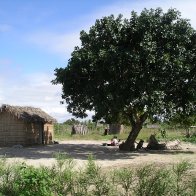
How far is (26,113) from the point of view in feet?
114

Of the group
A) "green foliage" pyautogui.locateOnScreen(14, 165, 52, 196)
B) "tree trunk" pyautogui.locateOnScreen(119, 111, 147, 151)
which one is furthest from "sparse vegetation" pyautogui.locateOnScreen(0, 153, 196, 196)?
"tree trunk" pyautogui.locateOnScreen(119, 111, 147, 151)

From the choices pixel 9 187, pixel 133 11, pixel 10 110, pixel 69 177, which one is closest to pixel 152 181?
pixel 69 177

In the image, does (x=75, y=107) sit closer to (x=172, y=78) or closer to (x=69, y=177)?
(x=172, y=78)

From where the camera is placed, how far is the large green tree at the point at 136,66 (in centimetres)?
2470

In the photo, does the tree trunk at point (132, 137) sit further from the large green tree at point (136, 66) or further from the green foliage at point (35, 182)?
the green foliage at point (35, 182)

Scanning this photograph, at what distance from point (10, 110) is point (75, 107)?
750cm

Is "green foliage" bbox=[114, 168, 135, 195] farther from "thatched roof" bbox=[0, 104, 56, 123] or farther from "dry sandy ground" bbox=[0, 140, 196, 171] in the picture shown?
"thatched roof" bbox=[0, 104, 56, 123]

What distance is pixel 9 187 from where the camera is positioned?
10.0 meters

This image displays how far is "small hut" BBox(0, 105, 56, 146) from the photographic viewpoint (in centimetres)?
3391

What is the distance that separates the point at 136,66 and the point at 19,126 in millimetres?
12501

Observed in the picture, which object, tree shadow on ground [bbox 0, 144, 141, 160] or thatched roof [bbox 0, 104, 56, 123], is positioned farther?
thatched roof [bbox 0, 104, 56, 123]

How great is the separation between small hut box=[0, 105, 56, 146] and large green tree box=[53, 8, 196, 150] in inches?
297

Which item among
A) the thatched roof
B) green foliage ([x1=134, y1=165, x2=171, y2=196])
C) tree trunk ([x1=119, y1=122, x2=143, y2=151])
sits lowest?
green foliage ([x1=134, y1=165, x2=171, y2=196])

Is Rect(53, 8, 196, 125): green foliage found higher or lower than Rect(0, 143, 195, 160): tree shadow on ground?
higher
